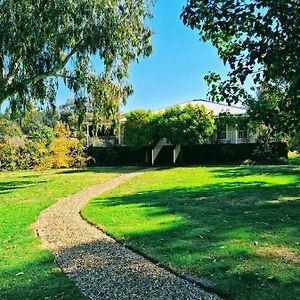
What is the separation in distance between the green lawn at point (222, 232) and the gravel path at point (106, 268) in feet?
0.99

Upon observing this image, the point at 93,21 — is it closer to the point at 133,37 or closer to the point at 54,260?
the point at 133,37

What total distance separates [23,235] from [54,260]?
7.18 ft

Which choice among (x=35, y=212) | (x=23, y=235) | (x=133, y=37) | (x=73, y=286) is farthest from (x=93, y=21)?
(x=73, y=286)

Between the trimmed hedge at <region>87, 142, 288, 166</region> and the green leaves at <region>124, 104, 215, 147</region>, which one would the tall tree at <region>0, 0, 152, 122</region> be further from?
the trimmed hedge at <region>87, 142, 288, 166</region>

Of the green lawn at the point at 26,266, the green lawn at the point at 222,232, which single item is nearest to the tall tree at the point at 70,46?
the green lawn at the point at 222,232

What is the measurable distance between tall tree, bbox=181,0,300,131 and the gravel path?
2347mm

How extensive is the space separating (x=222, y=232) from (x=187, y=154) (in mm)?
24856

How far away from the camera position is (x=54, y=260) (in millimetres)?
6133

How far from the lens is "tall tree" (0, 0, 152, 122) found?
15492mm

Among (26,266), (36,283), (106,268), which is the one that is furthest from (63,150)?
(36,283)

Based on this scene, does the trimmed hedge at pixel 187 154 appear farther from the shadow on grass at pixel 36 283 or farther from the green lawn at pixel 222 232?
the shadow on grass at pixel 36 283

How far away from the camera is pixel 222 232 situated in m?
7.45

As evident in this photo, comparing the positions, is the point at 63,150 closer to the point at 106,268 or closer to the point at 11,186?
the point at 11,186

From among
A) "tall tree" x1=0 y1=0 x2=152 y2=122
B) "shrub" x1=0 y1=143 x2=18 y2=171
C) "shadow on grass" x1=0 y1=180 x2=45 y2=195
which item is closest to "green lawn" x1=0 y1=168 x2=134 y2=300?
"shadow on grass" x1=0 y1=180 x2=45 y2=195
